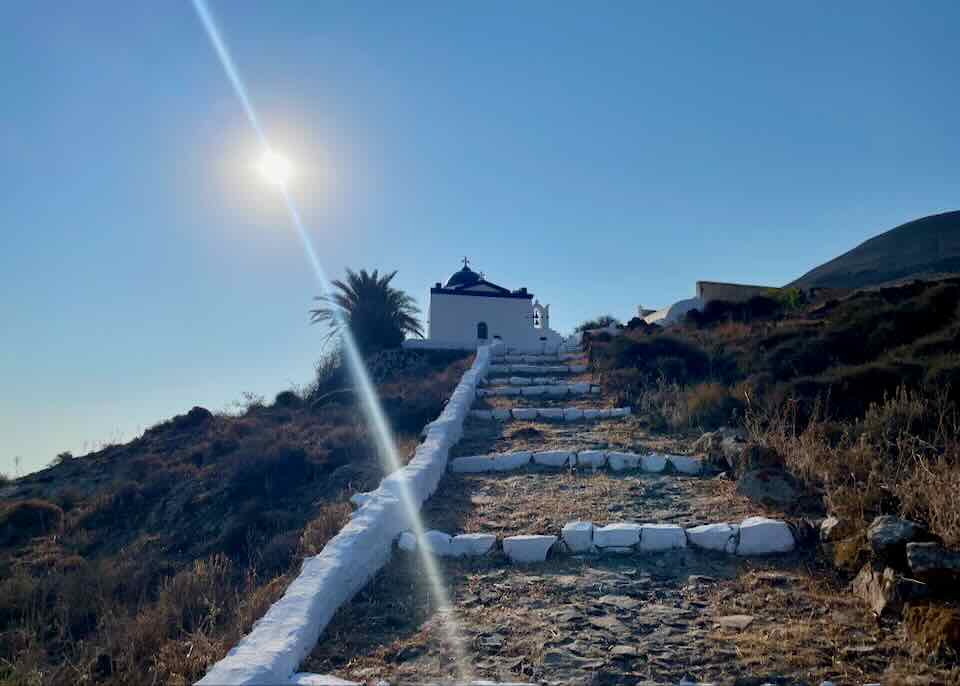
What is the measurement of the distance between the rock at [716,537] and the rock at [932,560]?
1.11 m

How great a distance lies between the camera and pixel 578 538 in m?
4.36

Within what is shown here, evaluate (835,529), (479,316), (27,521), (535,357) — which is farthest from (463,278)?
(835,529)

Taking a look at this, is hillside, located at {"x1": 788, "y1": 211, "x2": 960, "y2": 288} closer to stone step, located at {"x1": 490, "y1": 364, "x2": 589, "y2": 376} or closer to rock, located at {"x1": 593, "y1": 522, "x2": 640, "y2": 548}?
stone step, located at {"x1": 490, "y1": 364, "x2": 589, "y2": 376}

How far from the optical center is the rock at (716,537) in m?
4.20

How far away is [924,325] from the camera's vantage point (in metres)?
9.35

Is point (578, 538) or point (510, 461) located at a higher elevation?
point (510, 461)

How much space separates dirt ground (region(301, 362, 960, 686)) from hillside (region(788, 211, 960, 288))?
24.8 m

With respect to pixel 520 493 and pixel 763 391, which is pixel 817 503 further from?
pixel 763 391

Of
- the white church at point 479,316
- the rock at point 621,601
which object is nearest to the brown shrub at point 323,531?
the rock at point 621,601

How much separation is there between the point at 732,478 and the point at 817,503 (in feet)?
3.28

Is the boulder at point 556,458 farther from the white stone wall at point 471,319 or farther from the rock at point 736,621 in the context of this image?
Result: the white stone wall at point 471,319

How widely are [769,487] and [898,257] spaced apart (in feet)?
105

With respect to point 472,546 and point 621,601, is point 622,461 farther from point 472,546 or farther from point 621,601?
point 621,601

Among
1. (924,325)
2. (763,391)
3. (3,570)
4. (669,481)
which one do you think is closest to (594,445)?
(669,481)
